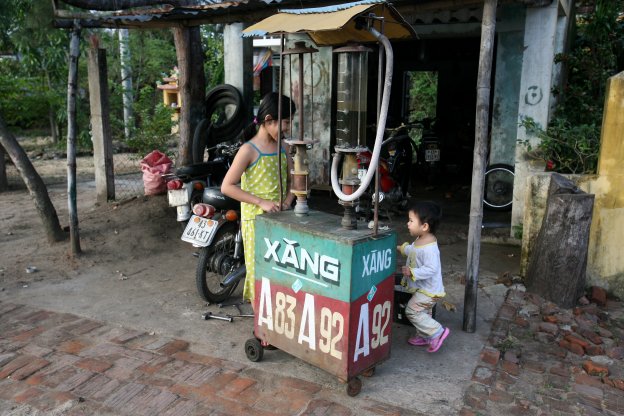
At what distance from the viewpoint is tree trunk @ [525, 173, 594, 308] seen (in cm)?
462

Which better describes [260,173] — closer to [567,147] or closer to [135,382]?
[135,382]

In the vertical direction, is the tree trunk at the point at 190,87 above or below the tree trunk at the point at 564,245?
above

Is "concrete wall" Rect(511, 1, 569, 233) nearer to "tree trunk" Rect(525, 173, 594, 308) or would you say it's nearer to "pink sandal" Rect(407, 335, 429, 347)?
"tree trunk" Rect(525, 173, 594, 308)

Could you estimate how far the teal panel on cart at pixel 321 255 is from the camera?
3008 millimetres

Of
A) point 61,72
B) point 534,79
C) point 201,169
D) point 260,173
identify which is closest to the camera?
point 260,173

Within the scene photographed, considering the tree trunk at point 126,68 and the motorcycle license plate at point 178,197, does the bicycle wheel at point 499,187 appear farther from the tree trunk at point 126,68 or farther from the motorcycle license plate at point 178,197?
the tree trunk at point 126,68

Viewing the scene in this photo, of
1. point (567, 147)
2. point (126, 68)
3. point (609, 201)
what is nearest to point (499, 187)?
point (567, 147)

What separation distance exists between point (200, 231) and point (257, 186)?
0.96 metres


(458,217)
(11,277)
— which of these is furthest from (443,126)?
(11,277)

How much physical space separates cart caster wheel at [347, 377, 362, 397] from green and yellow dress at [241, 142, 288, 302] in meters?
1.14

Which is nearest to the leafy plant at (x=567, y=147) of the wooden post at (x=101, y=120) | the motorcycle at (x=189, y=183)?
the motorcycle at (x=189, y=183)

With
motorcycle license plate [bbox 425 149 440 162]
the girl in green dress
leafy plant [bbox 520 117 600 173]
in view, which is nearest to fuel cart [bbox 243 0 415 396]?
the girl in green dress

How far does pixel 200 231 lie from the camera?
15.2 ft

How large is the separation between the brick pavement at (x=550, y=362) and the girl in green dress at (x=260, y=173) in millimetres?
1809
